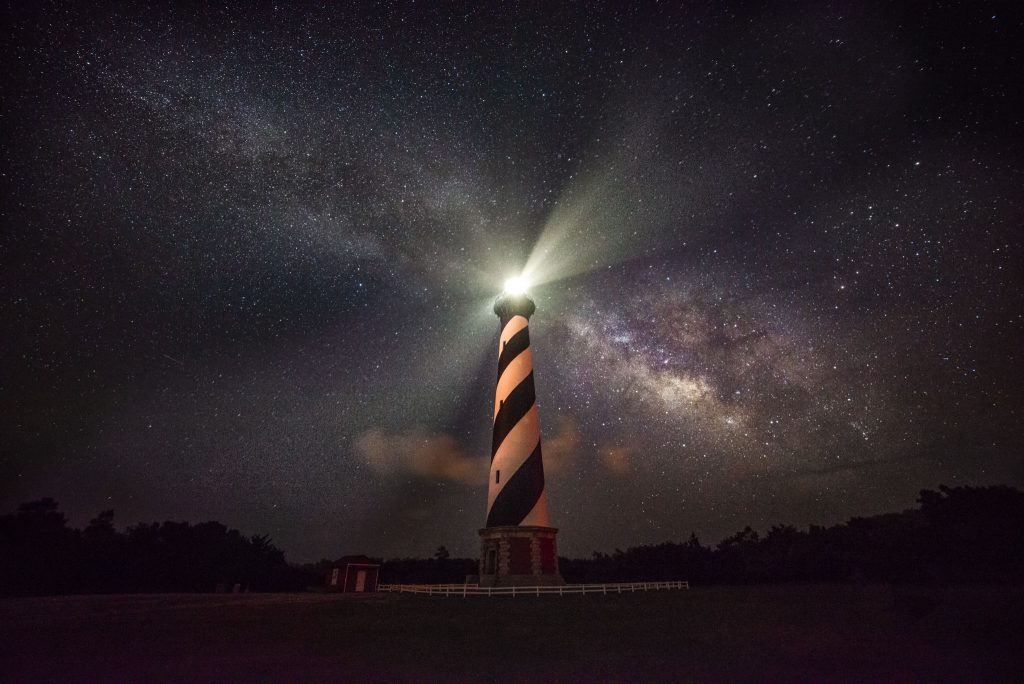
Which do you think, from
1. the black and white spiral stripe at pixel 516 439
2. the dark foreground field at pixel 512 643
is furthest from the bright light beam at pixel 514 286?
the dark foreground field at pixel 512 643

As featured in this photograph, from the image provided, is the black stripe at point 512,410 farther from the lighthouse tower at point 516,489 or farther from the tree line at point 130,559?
the tree line at point 130,559

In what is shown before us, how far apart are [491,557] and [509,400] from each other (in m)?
8.16

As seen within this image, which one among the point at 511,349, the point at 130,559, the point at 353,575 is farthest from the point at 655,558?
the point at 130,559

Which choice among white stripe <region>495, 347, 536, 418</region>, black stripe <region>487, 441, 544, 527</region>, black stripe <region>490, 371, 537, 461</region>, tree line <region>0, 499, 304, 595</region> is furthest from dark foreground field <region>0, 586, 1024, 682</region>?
tree line <region>0, 499, 304, 595</region>

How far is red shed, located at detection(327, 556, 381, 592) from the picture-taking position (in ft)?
103

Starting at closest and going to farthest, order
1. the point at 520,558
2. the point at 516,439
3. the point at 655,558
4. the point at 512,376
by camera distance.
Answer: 1. the point at 520,558
2. the point at 516,439
3. the point at 512,376
4. the point at 655,558

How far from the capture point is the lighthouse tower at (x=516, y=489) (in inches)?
917

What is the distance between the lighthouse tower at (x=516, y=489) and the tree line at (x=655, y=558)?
21.2 meters

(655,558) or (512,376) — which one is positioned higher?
(512,376)

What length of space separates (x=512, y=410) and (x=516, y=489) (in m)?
4.30

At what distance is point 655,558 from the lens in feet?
186

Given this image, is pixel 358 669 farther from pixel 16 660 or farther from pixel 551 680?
pixel 16 660

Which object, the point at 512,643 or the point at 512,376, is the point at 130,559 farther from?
the point at 512,643

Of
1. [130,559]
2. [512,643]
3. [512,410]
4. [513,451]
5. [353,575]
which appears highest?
[512,410]
